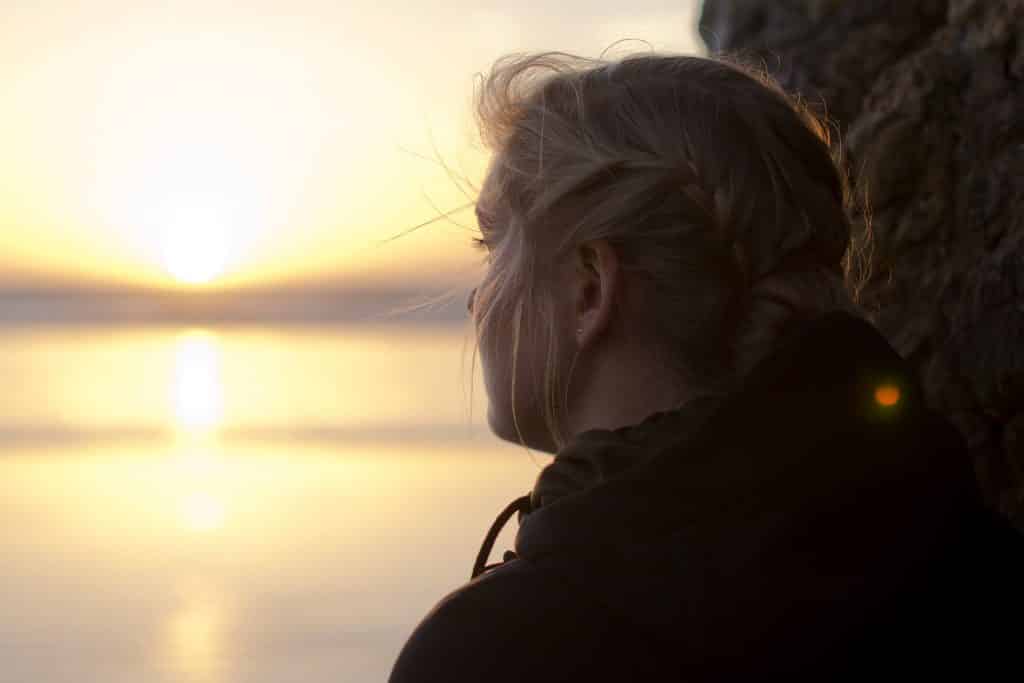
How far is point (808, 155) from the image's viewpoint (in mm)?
1458

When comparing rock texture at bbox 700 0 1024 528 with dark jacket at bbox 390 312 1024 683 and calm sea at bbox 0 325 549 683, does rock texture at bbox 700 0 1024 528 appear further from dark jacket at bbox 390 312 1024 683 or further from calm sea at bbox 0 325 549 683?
dark jacket at bbox 390 312 1024 683

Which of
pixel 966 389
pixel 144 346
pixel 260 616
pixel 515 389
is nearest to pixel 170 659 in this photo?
pixel 260 616

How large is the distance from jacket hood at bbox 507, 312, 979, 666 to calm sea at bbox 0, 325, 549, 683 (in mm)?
786

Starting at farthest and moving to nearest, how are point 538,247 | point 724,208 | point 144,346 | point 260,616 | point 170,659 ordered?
point 144,346
point 260,616
point 170,659
point 538,247
point 724,208

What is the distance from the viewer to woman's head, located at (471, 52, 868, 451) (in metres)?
1.41

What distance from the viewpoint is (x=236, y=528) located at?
8.27 meters

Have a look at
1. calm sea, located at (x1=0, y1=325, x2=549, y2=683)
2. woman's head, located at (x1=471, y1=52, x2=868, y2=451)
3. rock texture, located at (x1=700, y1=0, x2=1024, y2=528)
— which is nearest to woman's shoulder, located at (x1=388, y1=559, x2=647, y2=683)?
woman's head, located at (x1=471, y1=52, x2=868, y2=451)

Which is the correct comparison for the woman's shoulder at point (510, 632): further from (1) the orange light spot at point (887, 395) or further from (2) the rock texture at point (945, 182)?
(2) the rock texture at point (945, 182)

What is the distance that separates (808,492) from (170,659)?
4878 millimetres

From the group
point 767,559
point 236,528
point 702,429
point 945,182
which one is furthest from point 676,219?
point 236,528

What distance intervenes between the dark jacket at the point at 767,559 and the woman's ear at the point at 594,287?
15 centimetres

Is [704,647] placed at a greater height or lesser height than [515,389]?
lesser

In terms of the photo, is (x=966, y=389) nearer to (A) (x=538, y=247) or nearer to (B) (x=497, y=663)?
(A) (x=538, y=247)

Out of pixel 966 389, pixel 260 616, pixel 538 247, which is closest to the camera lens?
pixel 538 247
